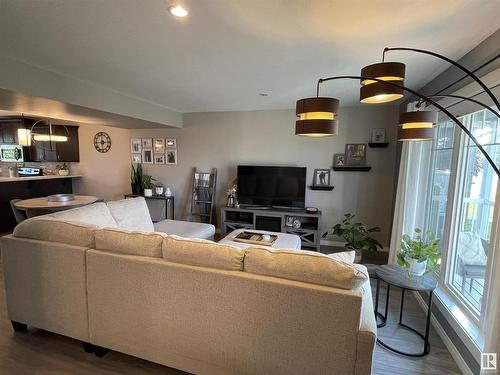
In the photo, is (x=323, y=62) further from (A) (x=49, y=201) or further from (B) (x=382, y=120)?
(A) (x=49, y=201)

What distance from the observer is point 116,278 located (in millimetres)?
1678

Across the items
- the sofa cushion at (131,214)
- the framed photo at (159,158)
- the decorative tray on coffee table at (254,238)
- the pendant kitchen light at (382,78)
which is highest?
the pendant kitchen light at (382,78)

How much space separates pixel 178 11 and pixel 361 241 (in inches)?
132

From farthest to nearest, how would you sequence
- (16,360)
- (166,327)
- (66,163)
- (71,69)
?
1. (66,163)
2. (71,69)
3. (16,360)
4. (166,327)

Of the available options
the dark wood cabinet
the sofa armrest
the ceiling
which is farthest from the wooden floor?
the dark wood cabinet

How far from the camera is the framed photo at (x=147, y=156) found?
5.32 meters

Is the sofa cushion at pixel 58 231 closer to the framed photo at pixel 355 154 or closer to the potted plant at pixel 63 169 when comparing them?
the framed photo at pixel 355 154

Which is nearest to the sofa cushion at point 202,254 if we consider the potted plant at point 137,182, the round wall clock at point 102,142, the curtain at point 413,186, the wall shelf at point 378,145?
the curtain at point 413,186

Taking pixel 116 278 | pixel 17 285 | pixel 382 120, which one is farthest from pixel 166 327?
pixel 382 120

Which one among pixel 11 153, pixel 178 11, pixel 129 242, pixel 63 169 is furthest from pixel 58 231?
pixel 11 153

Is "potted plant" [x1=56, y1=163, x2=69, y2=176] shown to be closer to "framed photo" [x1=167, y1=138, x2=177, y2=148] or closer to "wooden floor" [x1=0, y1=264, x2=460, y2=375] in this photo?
"framed photo" [x1=167, y1=138, x2=177, y2=148]

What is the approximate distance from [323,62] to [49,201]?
4.16 meters

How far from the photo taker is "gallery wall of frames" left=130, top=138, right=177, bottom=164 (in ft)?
17.0

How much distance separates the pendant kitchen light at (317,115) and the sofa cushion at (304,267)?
79 centimetres
